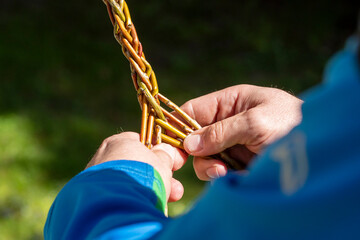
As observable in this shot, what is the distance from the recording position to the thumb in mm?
839

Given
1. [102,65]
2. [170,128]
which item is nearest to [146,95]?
[170,128]

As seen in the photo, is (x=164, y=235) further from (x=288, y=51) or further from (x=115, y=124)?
(x=288, y=51)

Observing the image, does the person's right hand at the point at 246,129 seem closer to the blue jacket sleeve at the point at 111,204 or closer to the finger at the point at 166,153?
the finger at the point at 166,153

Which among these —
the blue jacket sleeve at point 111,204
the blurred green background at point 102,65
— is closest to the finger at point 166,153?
the blue jacket sleeve at point 111,204

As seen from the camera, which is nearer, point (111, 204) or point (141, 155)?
point (111, 204)

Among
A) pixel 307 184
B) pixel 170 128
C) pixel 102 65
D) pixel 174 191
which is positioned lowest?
pixel 102 65

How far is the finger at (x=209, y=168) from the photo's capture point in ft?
2.89

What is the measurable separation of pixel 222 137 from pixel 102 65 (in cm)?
167

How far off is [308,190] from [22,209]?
1.52m

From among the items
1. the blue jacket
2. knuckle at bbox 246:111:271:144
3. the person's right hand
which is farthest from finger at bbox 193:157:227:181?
the blue jacket

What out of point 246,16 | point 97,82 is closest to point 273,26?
point 246,16

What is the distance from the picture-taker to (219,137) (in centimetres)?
84

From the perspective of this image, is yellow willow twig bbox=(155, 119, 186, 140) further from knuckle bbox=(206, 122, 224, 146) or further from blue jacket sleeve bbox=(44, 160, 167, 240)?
blue jacket sleeve bbox=(44, 160, 167, 240)

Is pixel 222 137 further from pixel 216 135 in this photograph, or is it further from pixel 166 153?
pixel 166 153
